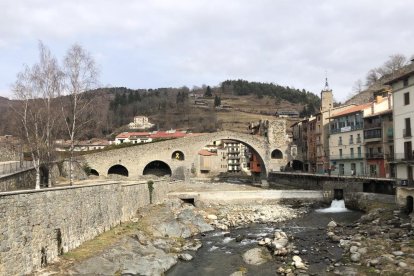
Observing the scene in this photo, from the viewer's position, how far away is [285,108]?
190500 millimetres

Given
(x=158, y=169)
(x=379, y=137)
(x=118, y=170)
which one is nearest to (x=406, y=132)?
(x=379, y=137)

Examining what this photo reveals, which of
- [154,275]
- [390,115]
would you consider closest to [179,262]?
[154,275]

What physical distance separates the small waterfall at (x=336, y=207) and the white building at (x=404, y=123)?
758 cm

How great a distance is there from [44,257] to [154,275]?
5633mm

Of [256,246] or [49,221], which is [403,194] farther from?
[49,221]

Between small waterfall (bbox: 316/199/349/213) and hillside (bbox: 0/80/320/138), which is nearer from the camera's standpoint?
small waterfall (bbox: 316/199/349/213)

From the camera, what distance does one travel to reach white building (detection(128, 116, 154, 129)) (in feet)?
504

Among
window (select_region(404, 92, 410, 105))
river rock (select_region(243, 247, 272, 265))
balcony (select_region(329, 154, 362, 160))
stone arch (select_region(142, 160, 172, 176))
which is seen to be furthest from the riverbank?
stone arch (select_region(142, 160, 172, 176))

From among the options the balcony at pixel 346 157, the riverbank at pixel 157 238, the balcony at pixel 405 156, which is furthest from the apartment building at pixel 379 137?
the riverbank at pixel 157 238

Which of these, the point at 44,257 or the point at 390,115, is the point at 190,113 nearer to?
the point at 390,115

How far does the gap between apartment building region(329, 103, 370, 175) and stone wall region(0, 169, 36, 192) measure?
4107cm

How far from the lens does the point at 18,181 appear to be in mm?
28391

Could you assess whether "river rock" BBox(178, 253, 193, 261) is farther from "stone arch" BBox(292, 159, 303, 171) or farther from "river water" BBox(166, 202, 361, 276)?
"stone arch" BBox(292, 159, 303, 171)

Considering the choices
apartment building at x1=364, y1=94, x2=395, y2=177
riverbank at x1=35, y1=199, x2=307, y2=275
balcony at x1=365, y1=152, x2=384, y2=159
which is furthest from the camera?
balcony at x1=365, y1=152, x2=384, y2=159
